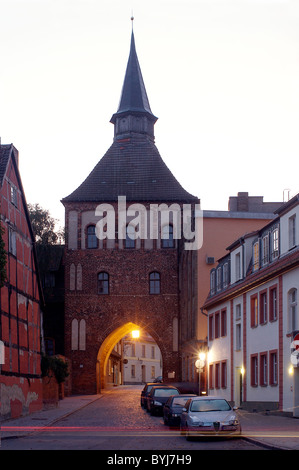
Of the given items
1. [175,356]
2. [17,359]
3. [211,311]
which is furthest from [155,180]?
[17,359]

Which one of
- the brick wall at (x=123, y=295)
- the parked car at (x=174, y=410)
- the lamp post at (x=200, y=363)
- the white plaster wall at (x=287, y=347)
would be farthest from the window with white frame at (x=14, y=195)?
the brick wall at (x=123, y=295)

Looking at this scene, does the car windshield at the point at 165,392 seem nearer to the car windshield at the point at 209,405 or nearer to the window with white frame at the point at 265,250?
the window with white frame at the point at 265,250

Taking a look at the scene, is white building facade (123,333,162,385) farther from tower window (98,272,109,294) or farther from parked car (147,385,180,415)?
parked car (147,385,180,415)

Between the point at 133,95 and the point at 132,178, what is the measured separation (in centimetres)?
894

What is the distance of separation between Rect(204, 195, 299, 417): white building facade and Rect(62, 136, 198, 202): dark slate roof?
17406 millimetres

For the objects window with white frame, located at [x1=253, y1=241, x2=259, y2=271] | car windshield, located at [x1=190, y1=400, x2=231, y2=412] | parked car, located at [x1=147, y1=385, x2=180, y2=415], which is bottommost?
parked car, located at [x1=147, y1=385, x2=180, y2=415]

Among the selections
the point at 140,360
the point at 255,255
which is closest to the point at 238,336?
the point at 255,255

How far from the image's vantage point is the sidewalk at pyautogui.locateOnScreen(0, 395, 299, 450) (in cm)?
1939

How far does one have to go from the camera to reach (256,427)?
2525cm

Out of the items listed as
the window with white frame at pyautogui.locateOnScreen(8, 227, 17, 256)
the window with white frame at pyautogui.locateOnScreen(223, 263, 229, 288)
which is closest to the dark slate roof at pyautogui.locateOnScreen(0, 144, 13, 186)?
the window with white frame at pyautogui.locateOnScreen(8, 227, 17, 256)

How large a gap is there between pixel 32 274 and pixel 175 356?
80.9 ft

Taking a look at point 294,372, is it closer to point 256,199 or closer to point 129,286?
point 256,199

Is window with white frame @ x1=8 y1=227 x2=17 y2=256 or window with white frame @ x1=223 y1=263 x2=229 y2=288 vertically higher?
window with white frame @ x1=8 y1=227 x2=17 y2=256

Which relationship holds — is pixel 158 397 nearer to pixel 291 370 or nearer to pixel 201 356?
pixel 291 370
